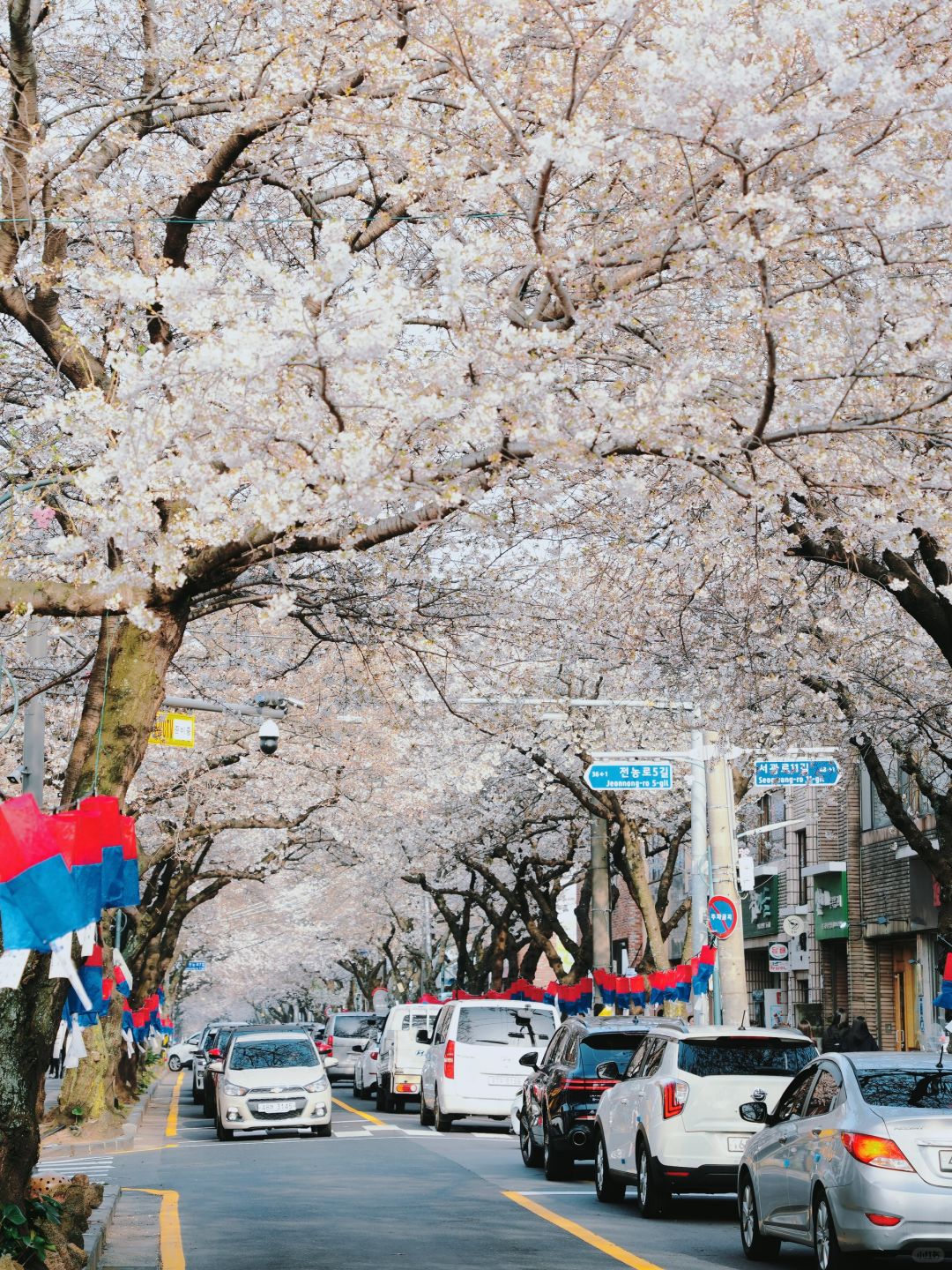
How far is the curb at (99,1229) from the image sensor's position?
405 inches

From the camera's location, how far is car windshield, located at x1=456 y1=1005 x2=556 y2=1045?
25.4 m

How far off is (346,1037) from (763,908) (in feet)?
44.2

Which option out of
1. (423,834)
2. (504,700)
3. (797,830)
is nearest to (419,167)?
(504,700)

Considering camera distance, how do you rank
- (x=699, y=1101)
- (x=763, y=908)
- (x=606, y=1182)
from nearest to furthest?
1. (x=699, y=1101)
2. (x=606, y=1182)
3. (x=763, y=908)

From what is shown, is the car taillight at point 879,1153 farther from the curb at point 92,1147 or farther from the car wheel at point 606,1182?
the curb at point 92,1147

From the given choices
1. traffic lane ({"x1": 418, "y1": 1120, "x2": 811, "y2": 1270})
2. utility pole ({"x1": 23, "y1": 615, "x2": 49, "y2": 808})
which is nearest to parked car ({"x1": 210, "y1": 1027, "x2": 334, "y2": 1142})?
traffic lane ({"x1": 418, "y1": 1120, "x2": 811, "y2": 1270})

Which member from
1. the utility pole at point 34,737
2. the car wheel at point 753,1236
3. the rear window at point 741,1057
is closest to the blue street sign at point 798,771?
the rear window at point 741,1057

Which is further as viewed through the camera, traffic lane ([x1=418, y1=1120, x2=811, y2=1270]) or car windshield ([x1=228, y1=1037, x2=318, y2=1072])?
car windshield ([x1=228, y1=1037, x2=318, y2=1072])

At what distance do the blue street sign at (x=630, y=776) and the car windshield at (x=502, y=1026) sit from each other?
3.84 metres

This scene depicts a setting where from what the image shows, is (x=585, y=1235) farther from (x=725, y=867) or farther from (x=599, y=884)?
(x=599, y=884)

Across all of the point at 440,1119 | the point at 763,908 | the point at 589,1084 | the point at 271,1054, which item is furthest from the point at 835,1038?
the point at 763,908

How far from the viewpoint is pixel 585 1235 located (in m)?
13.1

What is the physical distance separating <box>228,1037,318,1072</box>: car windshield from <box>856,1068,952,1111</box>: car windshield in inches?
680

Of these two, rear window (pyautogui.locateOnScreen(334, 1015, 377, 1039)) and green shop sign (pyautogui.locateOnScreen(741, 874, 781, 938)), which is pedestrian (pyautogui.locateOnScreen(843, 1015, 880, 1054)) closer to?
rear window (pyautogui.locateOnScreen(334, 1015, 377, 1039))
